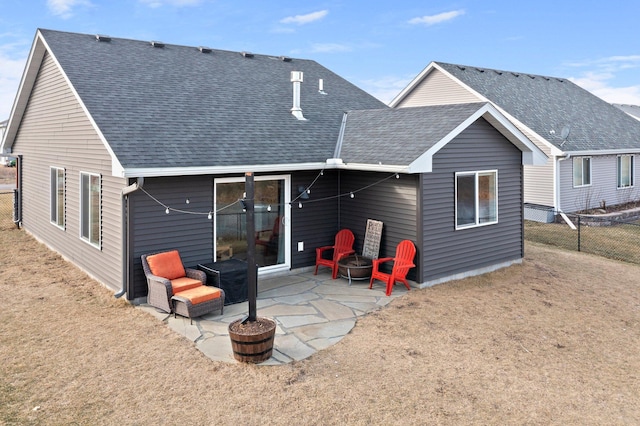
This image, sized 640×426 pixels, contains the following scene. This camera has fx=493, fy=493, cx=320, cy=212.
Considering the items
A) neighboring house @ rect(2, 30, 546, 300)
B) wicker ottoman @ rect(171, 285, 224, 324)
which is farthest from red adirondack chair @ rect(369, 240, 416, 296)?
wicker ottoman @ rect(171, 285, 224, 324)

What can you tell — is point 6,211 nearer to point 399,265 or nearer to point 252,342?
point 399,265

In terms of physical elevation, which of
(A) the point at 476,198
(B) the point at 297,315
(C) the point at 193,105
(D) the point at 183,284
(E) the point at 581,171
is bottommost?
(B) the point at 297,315

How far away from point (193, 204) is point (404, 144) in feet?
13.7

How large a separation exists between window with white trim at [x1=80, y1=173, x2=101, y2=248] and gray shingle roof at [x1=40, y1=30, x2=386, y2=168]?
5.11ft

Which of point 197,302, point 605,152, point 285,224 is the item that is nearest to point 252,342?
point 197,302

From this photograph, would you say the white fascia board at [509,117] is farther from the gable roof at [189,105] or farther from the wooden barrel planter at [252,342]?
the wooden barrel planter at [252,342]

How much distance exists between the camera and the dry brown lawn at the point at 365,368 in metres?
4.97

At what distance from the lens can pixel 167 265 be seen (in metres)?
8.23

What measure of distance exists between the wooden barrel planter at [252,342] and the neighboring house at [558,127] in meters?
15.0

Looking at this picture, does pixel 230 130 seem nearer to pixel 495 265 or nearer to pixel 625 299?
pixel 495 265

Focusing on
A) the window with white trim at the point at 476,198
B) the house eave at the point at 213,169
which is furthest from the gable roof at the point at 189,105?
the window with white trim at the point at 476,198

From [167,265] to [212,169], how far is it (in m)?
1.82

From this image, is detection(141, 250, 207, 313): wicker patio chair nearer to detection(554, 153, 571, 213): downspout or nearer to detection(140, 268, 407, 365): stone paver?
detection(140, 268, 407, 365): stone paver

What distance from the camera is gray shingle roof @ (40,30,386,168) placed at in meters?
8.84
